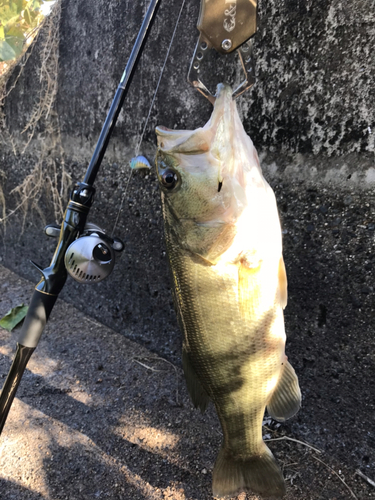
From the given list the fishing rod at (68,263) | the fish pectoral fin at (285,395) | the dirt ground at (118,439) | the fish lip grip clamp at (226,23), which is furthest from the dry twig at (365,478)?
the fish lip grip clamp at (226,23)

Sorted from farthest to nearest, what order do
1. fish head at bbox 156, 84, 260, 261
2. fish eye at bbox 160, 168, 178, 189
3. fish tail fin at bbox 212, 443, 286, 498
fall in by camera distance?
fish tail fin at bbox 212, 443, 286, 498 < fish eye at bbox 160, 168, 178, 189 < fish head at bbox 156, 84, 260, 261

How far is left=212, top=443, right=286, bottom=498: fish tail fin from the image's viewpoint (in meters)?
1.46

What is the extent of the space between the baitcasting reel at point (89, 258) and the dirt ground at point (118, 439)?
4.16 ft

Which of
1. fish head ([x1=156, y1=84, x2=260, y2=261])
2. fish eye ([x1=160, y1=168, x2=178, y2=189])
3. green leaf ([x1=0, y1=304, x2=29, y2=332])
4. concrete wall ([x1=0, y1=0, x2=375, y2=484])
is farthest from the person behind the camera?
green leaf ([x1=0, y1=304, x2=29, y2=332])

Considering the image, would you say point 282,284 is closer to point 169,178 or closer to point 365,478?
point 169,178

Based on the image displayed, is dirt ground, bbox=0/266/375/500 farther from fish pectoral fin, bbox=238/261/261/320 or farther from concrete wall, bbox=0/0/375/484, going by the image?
fish pectoral fin, bbox=238/261/261/320

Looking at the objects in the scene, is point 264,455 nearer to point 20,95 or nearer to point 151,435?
point 151,435

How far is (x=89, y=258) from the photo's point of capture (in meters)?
1.70

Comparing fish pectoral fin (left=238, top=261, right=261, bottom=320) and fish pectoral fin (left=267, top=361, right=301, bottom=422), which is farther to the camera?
fish pectoral fin (left=267, top=361, right=301, bottom=422)

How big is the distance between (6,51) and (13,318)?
283 centimetres

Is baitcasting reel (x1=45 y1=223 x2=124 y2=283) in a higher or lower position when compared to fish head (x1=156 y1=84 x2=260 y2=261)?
lower

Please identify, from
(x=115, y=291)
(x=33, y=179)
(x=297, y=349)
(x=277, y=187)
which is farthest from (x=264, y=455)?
(x=33, y=179)

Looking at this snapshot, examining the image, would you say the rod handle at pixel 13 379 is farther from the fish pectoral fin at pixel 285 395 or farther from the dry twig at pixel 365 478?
the dry twig at pixel 365 478

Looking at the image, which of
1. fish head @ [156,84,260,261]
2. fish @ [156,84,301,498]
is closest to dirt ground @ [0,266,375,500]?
fish @ [156,84,301,498]
